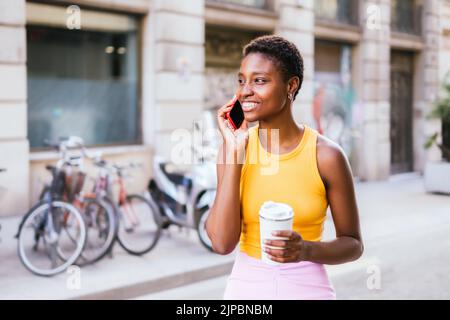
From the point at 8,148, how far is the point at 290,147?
25.0ft

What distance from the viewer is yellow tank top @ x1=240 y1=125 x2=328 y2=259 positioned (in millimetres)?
2029

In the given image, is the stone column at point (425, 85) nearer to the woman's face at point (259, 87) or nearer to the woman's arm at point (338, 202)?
the woman's arm at point (338, 202)

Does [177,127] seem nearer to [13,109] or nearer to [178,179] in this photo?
[13,109]

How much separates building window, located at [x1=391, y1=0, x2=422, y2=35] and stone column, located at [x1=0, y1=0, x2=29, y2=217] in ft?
Answer: 35.4

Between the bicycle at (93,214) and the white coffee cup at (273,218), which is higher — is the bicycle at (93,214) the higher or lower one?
the lower one

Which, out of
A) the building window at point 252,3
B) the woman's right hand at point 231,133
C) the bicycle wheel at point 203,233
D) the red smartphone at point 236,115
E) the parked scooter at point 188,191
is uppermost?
the building window at point 252,3

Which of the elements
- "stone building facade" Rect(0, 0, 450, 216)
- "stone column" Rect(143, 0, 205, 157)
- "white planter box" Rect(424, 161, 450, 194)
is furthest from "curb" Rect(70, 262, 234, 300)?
"white planter box" Rect(424, 161, 450, 194)

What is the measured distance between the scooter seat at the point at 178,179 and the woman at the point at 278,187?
5465mm

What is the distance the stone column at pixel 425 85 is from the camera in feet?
57.4

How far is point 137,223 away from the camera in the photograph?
7.34 meters

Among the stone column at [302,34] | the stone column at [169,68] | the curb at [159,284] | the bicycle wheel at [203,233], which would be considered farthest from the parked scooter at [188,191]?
the stone column at [302,34]

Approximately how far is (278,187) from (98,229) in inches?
194
